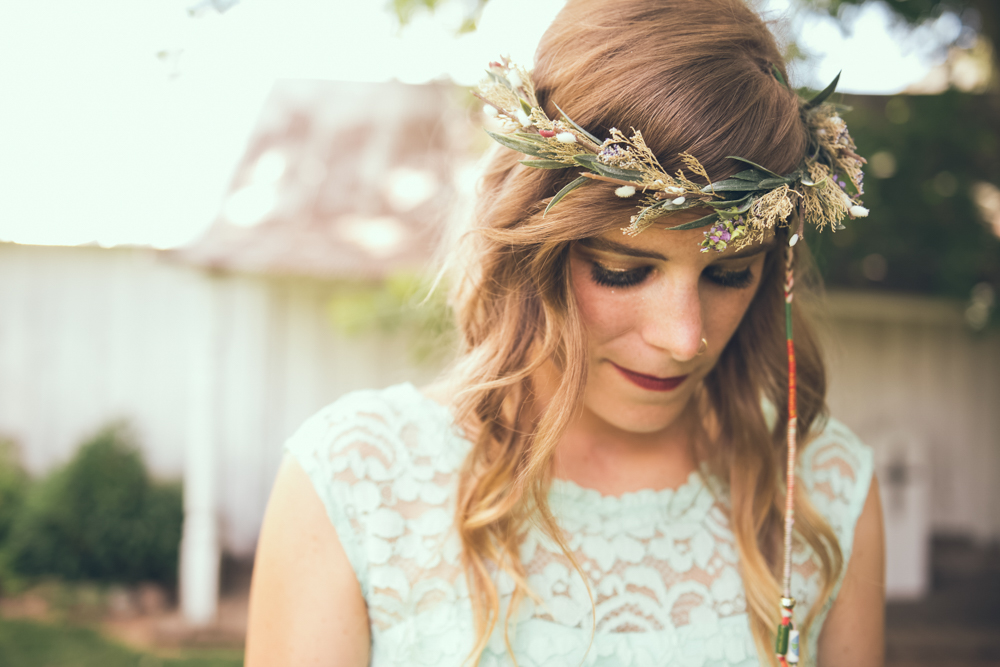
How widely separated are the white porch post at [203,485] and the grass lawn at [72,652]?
47cm

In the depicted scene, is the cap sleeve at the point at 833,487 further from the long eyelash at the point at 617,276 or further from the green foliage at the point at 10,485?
the green foliage at the point at 10,485

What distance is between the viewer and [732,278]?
1.36m

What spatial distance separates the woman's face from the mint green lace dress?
0.87ft

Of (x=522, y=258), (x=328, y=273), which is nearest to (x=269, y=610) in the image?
(x=522, y=258)

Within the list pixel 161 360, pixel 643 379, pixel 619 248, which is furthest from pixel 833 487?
pixel 161 360

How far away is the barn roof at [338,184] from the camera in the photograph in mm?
5043

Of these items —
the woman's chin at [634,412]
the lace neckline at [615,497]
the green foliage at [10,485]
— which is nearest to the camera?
the woman's chin at [634,412]

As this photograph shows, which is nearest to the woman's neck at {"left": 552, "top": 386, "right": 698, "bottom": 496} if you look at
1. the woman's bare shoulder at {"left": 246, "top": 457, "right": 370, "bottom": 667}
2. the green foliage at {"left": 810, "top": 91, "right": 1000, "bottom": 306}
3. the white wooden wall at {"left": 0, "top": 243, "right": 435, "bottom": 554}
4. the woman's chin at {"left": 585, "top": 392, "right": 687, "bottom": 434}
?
the woman's chin at {"left": 585, "top": 392, "right": 687, "bottom": 434}

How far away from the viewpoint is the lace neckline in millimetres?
1519

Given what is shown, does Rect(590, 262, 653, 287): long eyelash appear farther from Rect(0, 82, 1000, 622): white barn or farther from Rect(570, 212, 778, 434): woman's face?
Rect(0, 82, 1000, 622): white barn

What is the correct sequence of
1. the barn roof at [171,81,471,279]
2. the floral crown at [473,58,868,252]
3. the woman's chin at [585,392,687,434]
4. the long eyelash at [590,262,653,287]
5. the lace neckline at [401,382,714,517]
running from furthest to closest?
the barn roof at [171,81,471,279] < the lace neckline at [401,382,714,517] < the woman's chin at [585,392,687,434] < the long eyelash at [590,262,653,287] < the floral crown at [473,58,868,252]

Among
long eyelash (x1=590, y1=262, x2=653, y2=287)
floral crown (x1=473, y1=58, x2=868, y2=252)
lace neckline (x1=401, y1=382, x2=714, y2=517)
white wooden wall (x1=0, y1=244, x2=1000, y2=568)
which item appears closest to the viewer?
floral crown (x1=473, y1=58, x2=868, y2=252)

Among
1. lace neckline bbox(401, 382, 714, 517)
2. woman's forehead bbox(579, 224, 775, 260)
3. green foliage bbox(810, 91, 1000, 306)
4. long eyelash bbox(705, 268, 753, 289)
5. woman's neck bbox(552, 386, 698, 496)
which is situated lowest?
lace neckline bbox(401, 382, 714, 517)

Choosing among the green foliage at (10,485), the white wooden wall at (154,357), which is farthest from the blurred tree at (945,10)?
the green foliage at (10,485)
